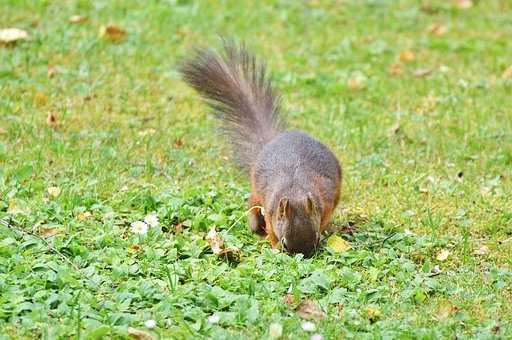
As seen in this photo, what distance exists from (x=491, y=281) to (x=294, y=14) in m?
5.34

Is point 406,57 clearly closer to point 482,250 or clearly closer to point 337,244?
point 482,250

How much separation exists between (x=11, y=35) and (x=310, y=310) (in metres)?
4.68

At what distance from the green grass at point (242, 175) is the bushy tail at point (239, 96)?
29 cm

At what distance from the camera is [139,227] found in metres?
4.94

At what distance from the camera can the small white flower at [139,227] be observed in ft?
16.1

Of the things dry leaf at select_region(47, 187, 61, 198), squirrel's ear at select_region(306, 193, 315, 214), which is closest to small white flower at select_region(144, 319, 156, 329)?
squirrel's ear at select_region(306, 193, 315, 214)

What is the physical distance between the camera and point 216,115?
6.11 m

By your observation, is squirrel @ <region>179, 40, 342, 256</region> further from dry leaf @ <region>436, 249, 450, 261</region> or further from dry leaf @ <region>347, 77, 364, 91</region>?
dry leaf @ <region>347, 77, 364, 91</region>

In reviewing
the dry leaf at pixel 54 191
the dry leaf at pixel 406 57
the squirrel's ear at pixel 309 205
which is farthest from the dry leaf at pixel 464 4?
the dry leaf at pixel 54 191

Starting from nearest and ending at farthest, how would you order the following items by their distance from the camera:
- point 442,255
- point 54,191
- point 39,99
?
point 442,255, point 54,191, point 39,99

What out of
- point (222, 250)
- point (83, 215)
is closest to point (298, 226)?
point (222, 250)

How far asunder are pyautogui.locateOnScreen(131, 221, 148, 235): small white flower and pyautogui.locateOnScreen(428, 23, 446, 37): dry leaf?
203 inches

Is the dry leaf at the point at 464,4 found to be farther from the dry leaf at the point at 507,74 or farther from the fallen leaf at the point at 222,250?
the fallen leaf at the point at 222,250

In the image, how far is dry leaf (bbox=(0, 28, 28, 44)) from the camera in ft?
25.9
